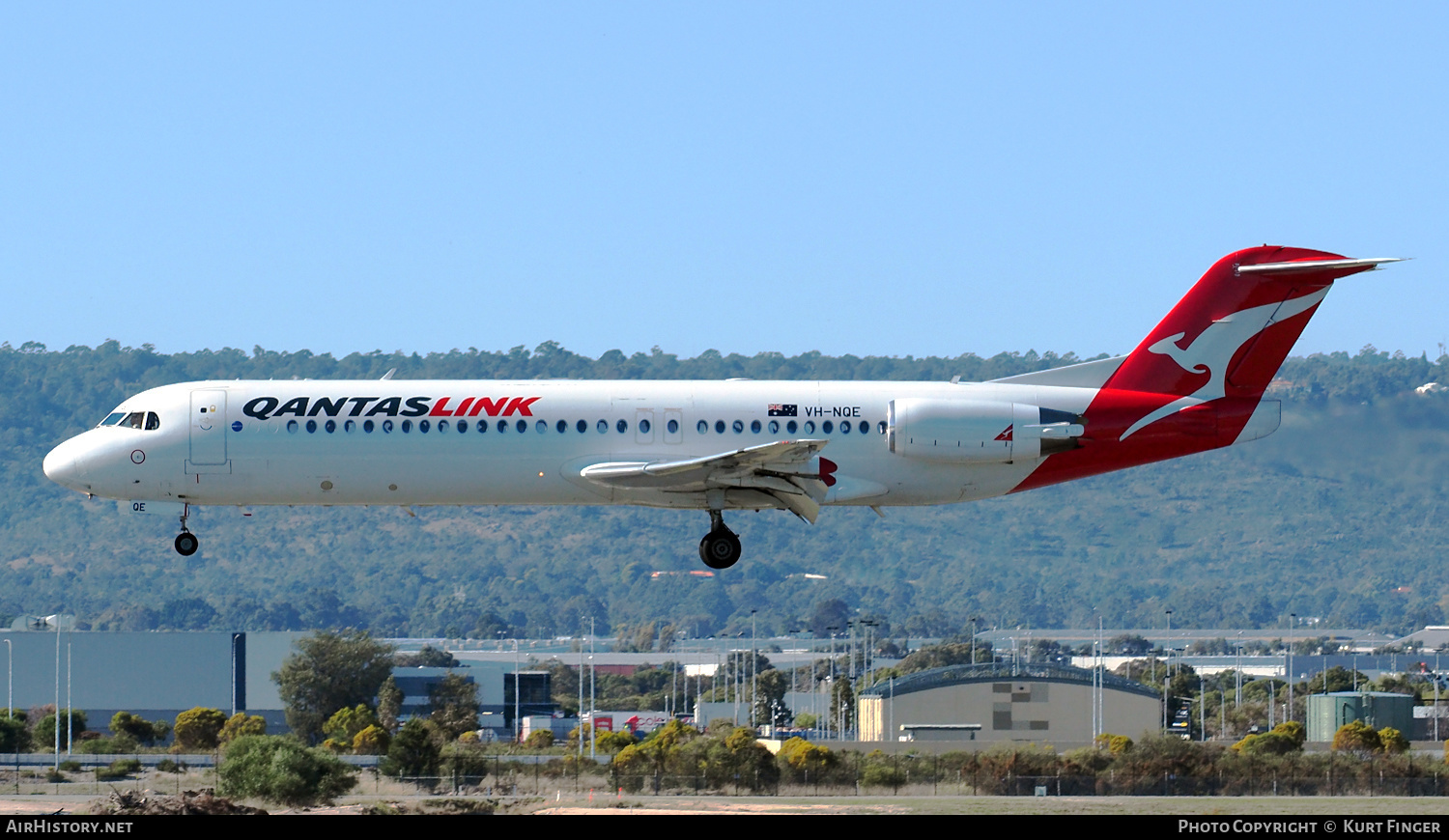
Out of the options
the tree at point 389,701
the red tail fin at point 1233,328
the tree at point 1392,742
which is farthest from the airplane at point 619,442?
the tree at point 389,701

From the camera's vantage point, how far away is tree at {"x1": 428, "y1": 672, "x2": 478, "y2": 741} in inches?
3280

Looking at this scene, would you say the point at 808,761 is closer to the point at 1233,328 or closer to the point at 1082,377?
the point at 1082,377

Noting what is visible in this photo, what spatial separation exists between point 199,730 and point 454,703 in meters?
22.4

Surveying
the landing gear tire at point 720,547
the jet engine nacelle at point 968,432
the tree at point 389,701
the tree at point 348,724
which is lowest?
the tree at point 389,701

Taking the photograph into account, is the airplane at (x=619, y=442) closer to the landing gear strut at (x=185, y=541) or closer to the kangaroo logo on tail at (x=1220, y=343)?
the landing gear strut at (x=185, y=541)

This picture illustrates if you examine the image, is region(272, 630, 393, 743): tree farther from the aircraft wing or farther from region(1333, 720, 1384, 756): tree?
the aircraft wing

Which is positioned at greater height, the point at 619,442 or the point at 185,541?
the point at 619,442

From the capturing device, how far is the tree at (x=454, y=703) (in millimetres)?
83312

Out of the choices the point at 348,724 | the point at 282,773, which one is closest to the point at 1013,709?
the point at 348,724

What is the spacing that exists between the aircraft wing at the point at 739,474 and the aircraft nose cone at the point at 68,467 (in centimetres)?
1000

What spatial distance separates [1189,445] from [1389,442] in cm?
6177

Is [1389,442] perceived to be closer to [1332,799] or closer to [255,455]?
[1332,799]

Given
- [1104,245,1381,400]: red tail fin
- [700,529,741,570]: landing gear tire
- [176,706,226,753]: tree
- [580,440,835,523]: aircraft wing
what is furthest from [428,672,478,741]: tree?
[1104,245,1381,400]: red tail fin

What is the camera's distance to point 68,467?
35781mm
